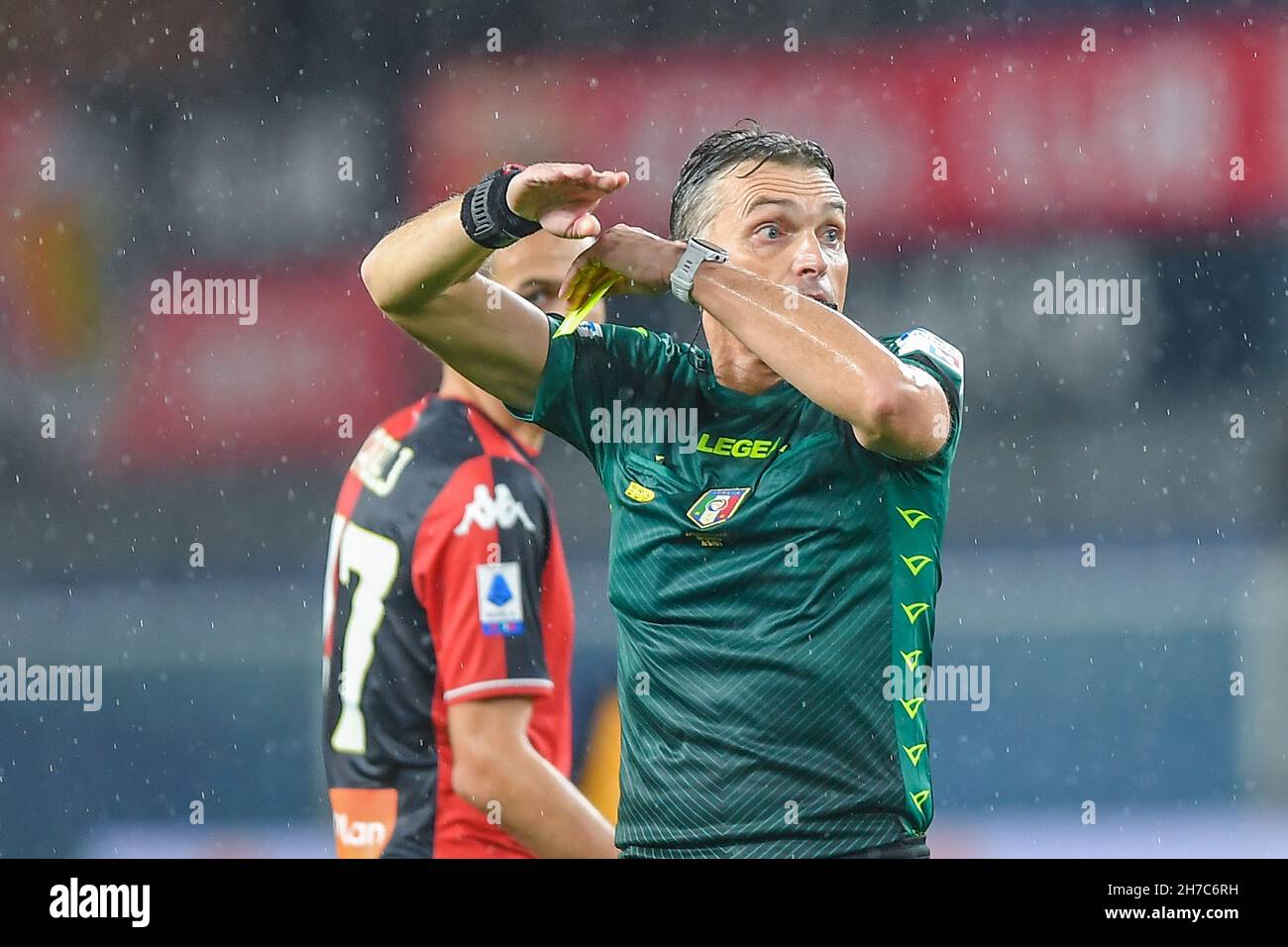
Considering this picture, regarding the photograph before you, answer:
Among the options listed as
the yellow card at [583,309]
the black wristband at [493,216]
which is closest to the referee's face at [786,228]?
the yellow card at [583,309]

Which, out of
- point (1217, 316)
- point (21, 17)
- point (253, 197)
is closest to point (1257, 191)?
point (1217, 316)

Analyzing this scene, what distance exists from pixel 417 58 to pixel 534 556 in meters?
3.51

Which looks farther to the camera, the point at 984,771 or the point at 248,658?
the point at 248,658

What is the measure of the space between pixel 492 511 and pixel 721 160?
0.94 meters

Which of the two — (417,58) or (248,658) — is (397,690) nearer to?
(248,658)

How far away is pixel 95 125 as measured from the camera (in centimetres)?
634

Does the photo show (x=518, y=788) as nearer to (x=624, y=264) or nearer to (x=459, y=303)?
(x=459, y=303)

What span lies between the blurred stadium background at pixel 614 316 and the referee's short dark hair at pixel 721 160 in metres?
2.67

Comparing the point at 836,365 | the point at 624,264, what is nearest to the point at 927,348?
the point at 836,365

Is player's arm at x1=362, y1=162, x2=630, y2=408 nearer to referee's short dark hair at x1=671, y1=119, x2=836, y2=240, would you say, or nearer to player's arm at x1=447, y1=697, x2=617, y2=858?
referee's short dark hair at x1=671, y1=119, x2=836, y2=240

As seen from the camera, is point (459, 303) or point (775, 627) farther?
point (459, 303)

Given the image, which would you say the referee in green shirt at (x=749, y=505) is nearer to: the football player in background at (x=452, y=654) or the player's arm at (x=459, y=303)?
the player's arm at (x=459, y=303)

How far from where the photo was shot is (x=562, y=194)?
241cm

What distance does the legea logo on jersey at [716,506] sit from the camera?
2.47 meters
